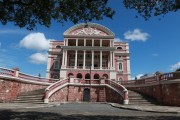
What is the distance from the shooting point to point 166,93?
1858 centimetres

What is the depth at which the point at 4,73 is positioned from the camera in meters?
19.6

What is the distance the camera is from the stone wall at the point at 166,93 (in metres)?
17.5

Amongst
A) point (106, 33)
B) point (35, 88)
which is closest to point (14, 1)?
point (35, 88)

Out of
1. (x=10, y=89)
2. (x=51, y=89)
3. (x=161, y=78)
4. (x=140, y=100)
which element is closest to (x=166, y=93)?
(x=161, y=78)

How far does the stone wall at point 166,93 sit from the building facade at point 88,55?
20617mm

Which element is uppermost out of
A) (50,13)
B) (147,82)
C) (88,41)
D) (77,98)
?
(88,41)

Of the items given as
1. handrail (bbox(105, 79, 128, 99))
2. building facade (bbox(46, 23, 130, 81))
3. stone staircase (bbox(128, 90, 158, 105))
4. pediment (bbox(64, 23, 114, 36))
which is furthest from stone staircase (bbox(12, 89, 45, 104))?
pediment (bbox(64, 23, 114, 36))

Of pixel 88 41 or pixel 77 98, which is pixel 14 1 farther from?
pixel 88 41

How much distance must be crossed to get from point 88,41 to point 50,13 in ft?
121

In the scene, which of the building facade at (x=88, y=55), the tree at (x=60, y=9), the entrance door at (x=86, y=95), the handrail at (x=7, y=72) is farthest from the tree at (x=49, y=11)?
the building facade at (x=88, y=55)

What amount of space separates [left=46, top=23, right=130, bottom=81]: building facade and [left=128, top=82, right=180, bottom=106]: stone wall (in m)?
20.6

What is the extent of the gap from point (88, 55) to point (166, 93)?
3035cm

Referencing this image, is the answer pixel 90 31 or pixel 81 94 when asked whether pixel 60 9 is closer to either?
pixel 81 94

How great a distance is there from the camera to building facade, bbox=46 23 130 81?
42.8m
